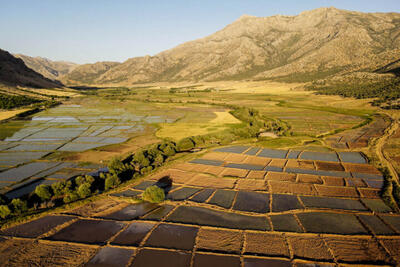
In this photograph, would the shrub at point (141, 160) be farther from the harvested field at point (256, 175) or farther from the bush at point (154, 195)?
the harvested field at point (256, 175)

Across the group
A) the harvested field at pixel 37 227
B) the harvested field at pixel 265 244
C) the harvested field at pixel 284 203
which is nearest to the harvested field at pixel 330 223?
the harvested field at pixel 284 203

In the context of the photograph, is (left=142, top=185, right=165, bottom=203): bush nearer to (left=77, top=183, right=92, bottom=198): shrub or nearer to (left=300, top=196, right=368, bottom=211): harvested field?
(left=77, top=183, right=92, bottom=198): shrub

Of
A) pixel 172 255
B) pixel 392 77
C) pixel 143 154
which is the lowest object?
pixel 172 255

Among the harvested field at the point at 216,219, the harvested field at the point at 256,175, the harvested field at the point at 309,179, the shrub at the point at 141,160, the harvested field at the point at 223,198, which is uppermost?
the shrub at the point at 141,160

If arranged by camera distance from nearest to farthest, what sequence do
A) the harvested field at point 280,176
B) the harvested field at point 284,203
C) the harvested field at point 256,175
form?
the harvested field at point 284,203
the harvested field at point 280,176
the harvested field at point 256,175

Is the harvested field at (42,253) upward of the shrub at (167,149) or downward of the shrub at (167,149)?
downward

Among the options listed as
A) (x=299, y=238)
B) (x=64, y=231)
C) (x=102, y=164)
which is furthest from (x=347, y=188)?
(x=102, y=164)

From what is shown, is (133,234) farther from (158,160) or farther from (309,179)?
(309,179)

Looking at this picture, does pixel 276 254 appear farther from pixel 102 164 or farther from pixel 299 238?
pixel 102 164
